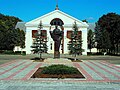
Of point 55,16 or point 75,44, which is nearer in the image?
point 75,44

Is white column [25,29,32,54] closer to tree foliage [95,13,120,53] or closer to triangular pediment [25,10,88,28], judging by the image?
triangular pediment [25,10,88,28]

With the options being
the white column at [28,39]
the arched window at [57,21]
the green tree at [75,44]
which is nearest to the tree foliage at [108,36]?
the arched window at [57,21]

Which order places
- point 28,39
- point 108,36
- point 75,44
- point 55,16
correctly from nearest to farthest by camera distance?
point 75,44
point 108,36
point 28,39
point 55,16

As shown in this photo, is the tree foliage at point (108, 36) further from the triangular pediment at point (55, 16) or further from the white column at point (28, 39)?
the white column at point (28, 39)

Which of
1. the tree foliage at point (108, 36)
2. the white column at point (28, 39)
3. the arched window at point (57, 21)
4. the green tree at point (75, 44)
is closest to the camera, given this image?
the green tree at point (75, 44)

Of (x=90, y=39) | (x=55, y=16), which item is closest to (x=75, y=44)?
(x=55, y=16)

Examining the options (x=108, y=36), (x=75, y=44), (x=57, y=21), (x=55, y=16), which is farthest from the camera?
(x=57, y=21)

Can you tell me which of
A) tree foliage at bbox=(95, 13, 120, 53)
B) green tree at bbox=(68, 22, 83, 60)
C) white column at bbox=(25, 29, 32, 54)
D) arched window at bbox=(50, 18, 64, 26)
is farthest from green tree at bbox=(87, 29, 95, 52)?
green tree at bbox=(68, 22, 83, 60)

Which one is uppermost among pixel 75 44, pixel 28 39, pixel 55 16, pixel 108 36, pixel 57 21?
pixel 55 16

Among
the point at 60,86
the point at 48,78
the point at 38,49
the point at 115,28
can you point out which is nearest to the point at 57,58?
the point at 38,49

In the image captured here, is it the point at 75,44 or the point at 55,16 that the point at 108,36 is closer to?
the point at 55,16

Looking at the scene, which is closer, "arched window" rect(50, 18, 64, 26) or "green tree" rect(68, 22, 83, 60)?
"green tree" rect(68, 22, 83, 60)

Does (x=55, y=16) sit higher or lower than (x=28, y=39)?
higher

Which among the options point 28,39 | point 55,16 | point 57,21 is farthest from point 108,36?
point 28,39
